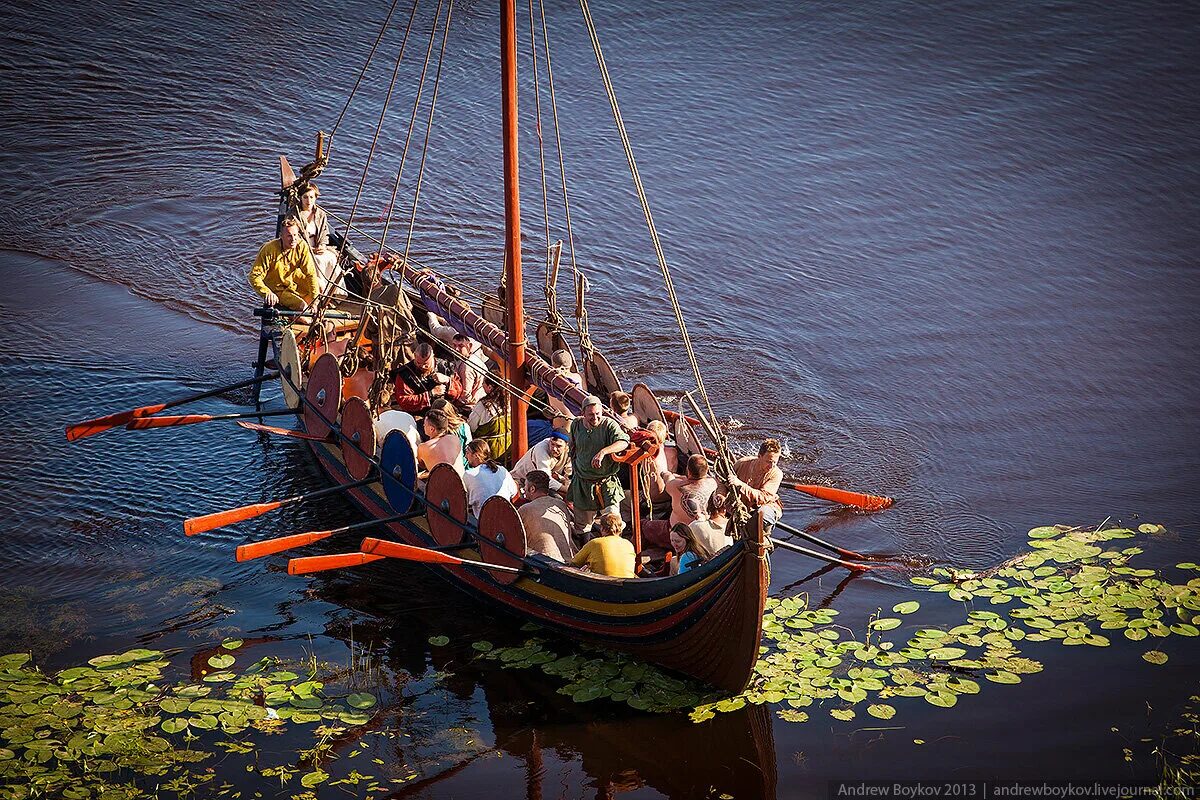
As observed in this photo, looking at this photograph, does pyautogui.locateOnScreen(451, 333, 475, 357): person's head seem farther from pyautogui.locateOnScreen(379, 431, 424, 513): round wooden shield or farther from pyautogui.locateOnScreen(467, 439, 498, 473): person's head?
pyautogui.locateOnScreen(467, 439, 498, 473): person's head

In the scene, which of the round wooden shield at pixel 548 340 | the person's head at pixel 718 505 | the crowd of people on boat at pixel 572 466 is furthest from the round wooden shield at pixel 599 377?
the person's head at pixel 718 505

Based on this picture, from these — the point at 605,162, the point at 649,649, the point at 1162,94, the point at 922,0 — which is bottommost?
the point at 649,649

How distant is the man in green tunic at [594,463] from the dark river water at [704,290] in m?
1.23

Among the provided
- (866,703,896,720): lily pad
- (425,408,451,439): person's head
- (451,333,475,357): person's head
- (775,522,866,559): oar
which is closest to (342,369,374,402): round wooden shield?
(451,333,475,357): person's head

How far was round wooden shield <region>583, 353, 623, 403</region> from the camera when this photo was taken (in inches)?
409

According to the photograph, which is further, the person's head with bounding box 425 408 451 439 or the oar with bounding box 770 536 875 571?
the oar with bounding box 770 536 875 571

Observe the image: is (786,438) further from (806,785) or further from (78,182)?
(78,182)

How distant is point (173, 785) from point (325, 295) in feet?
17.1

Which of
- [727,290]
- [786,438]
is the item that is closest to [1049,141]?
[727,290]

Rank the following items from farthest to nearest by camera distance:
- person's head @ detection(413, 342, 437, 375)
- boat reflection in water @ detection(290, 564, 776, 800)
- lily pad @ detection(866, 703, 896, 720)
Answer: person's head @ detection(413, 342, 437, 375), lily pad @ detection(866, 703, 896, 720), boat reflection in water @ detection(290, 564, 776, 800)

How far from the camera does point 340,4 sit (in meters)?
23.2

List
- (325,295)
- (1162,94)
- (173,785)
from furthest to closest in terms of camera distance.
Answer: (1162,94), (325,295), (173,785)

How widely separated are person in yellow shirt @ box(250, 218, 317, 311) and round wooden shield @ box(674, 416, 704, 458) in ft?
15.0

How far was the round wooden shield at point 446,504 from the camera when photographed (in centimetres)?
933
